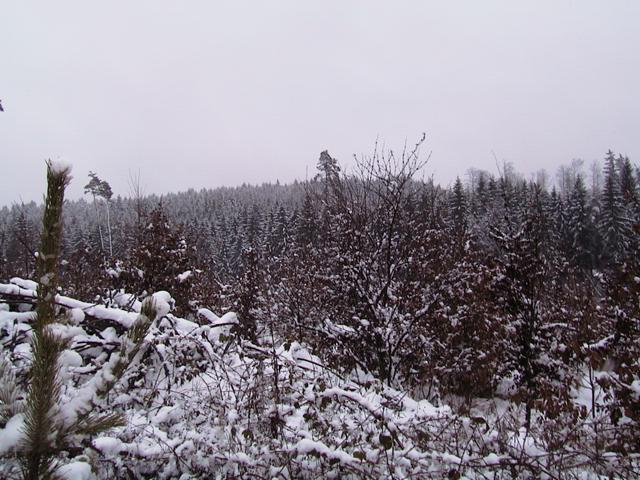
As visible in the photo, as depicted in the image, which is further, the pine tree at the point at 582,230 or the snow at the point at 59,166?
the pine tree at the point at 582,230

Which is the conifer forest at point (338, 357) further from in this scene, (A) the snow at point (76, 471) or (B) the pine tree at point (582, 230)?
(B) the pine tree at point (582, 230)

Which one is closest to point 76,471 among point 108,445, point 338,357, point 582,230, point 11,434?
point 11,434

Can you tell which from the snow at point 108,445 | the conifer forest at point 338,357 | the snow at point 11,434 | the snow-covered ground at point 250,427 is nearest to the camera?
the snow at point 11,434

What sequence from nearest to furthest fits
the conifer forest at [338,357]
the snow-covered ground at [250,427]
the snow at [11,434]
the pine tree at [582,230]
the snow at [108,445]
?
the snow at [11,434], the conifer forest at [338,357], the snow at [108,445], the snow-covered ground at [250,427], the pine tree at [582,230]

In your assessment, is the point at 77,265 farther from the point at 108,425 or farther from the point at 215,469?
the point at 108,425

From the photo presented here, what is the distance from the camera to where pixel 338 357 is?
7328 millimetres

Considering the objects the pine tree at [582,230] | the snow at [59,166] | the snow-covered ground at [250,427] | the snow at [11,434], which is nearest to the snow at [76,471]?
the snow-covered ground at [250,427]

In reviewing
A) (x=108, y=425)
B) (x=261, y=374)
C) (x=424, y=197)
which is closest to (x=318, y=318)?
(x=424, y=197)

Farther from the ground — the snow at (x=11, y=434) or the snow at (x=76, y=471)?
the snow at (x=11, y=434)

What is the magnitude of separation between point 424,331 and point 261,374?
6.11 meters

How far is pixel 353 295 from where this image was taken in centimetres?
809

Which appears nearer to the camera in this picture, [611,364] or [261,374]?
[261,374]

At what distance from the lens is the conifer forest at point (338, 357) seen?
1.39 meters

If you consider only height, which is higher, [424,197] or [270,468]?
[424,197]
